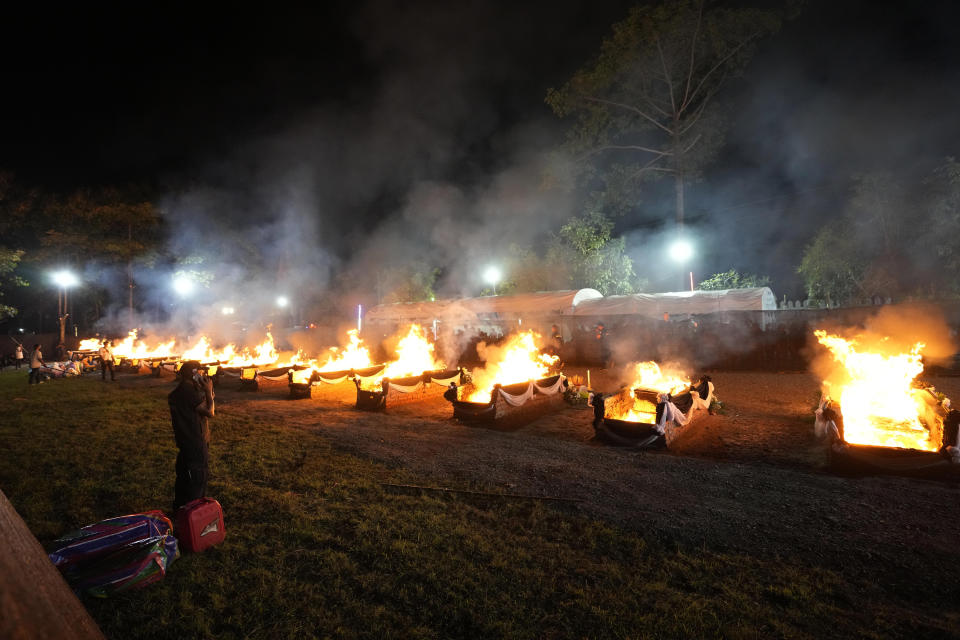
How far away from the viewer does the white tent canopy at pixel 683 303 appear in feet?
56.3

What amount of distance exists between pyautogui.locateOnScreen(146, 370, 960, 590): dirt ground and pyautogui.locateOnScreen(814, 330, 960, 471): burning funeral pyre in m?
0.36

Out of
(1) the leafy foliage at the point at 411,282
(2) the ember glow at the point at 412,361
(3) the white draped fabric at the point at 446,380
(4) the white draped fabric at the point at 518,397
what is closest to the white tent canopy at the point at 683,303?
(2) the ember glow at the point at 412,361

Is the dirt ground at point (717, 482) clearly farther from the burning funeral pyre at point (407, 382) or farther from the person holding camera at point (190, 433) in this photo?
the person holding camera at point (190, 433)

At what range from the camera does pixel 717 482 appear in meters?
6.28

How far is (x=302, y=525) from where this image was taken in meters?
5.03

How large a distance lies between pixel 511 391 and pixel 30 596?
397 inches

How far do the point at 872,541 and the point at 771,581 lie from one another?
1658mm

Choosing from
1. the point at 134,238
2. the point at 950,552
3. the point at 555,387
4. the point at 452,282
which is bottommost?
the point at 950,552

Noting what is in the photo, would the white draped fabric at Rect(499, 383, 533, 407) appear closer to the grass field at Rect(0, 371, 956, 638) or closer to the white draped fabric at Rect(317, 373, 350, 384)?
the grass field at Rect(0, 371, 956, 638)

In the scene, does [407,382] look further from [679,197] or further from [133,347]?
[133,347]

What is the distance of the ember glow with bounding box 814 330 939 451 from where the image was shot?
7.80 metres

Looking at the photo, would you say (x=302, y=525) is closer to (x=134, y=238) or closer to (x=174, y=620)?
(x=174, y=620)

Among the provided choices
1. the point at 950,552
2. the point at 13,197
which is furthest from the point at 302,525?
the point at 13,197

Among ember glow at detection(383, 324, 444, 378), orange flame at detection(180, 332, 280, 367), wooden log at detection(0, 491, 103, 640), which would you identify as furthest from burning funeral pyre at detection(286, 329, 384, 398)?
wooden log at detection(0, 491, 103, 640)
